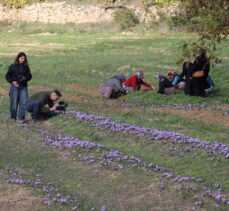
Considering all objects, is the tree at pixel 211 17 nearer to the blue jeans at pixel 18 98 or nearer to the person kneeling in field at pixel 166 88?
the blue jeans at pixel 18 98

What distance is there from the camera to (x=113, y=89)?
21.9 metres

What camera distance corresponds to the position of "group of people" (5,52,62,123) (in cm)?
1573

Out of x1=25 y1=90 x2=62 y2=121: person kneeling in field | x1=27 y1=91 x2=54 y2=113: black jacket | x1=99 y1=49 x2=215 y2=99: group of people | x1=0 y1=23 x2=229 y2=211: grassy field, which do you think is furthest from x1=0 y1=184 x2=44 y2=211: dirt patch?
Result: x1=99 y1=49 x2=215 y2=99: group of people

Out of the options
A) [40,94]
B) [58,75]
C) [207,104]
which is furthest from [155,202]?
[58,75]

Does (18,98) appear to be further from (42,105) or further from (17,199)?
(17,199)

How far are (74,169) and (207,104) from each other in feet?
28.6

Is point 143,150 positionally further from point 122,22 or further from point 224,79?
point 122,22

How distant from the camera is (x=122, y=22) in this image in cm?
5353

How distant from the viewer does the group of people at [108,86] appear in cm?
1586

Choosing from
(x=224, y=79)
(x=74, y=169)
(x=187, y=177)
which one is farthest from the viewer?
(x=224, y=79)

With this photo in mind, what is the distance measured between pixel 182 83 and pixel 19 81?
7.75m

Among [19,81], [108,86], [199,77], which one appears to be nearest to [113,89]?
[108,86]

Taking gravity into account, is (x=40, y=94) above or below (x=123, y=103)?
A: above

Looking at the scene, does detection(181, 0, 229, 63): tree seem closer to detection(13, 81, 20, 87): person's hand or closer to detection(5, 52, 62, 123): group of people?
detection(5, 52, 62, 123): group of people
